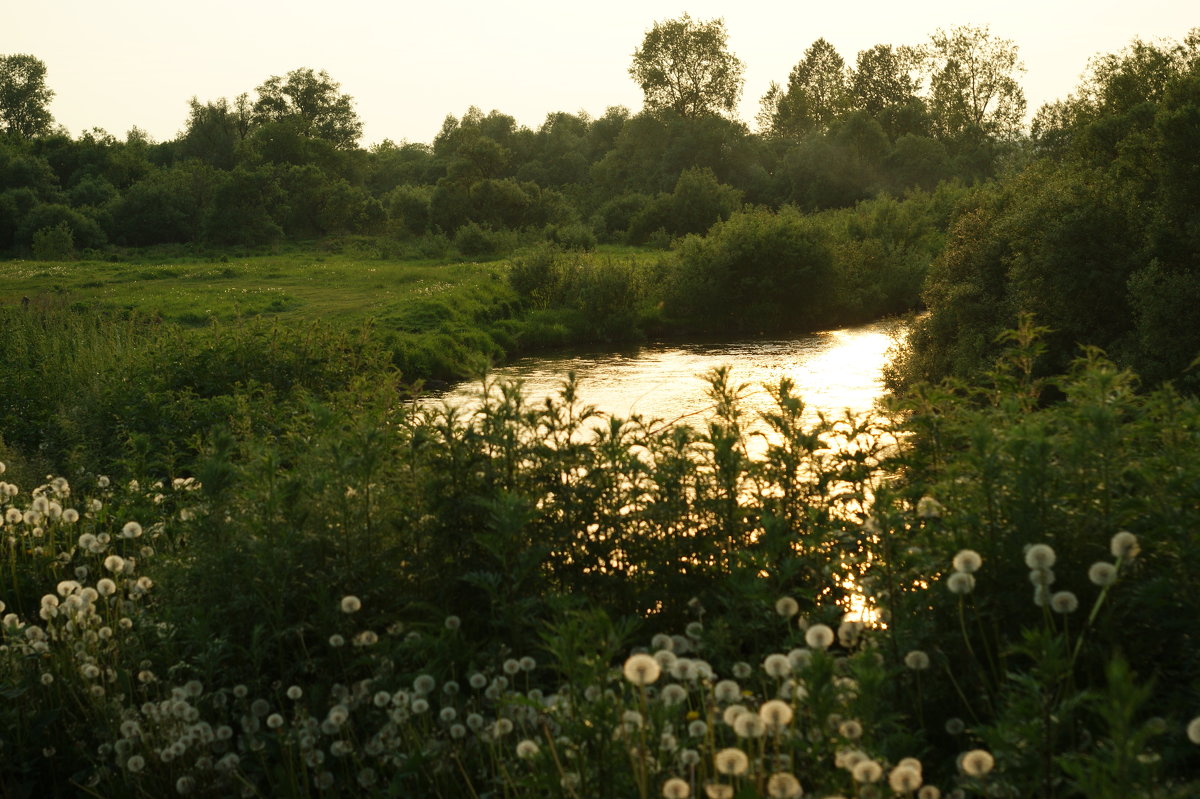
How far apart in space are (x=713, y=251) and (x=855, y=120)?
3665 centimetres

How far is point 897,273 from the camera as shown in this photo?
124ft

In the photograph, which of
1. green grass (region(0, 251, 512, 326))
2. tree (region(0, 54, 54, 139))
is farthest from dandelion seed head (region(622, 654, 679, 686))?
tree (region(0, 54, 54, 139))

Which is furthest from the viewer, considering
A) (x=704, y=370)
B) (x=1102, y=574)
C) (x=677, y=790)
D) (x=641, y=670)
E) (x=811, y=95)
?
(x=811, y=95)

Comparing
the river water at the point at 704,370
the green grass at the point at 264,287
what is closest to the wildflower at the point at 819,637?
the river water at the point at 704,370

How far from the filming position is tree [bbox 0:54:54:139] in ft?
277

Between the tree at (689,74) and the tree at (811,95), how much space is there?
8.08 meters

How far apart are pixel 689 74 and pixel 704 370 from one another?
192ft

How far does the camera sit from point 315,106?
89.2 m

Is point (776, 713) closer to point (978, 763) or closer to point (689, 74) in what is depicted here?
point (978, 763)

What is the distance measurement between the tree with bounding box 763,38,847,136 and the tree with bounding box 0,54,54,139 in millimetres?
56686

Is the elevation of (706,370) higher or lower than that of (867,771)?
lower

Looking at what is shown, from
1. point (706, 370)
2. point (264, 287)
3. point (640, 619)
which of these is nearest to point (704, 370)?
point (706, 370)

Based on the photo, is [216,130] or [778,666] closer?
[778,666]

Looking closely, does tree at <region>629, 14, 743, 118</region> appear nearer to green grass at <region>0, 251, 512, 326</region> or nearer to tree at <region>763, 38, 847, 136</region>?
tree at <region>763, 38, 847, 136</region>
